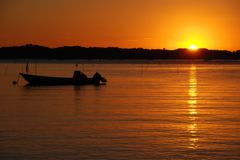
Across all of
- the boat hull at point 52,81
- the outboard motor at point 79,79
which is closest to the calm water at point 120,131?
the boat hull at point 52,81

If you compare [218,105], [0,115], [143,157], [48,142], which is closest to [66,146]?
[48,142]

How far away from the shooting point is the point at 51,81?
5356 cm

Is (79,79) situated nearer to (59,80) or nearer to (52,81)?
(59,80)

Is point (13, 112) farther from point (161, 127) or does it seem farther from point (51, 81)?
point (51, 81)

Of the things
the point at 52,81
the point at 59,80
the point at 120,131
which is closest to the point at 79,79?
the point at 59,80

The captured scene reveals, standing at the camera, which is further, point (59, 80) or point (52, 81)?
point (59, 80)

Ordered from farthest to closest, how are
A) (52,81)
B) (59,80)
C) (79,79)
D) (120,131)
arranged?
1. (79,79)
2. (59,80)
3. (52,81)
4. (120,131)

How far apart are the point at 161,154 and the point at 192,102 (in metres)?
18.2

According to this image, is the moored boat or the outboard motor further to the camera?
the outboard motor

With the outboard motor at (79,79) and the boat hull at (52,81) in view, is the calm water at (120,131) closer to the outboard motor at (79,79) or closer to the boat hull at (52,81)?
the boat hull at (52,81)

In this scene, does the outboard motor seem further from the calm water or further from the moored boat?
the calm water

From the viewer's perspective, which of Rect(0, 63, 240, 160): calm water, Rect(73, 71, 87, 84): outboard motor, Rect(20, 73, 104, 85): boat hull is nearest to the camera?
Rect(0, 63, 240, 160): calm water

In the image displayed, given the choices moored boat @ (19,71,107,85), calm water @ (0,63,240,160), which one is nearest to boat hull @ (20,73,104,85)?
moored boat @ (19,71,107,85)

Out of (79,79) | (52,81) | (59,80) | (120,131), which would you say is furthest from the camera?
(79,79)
